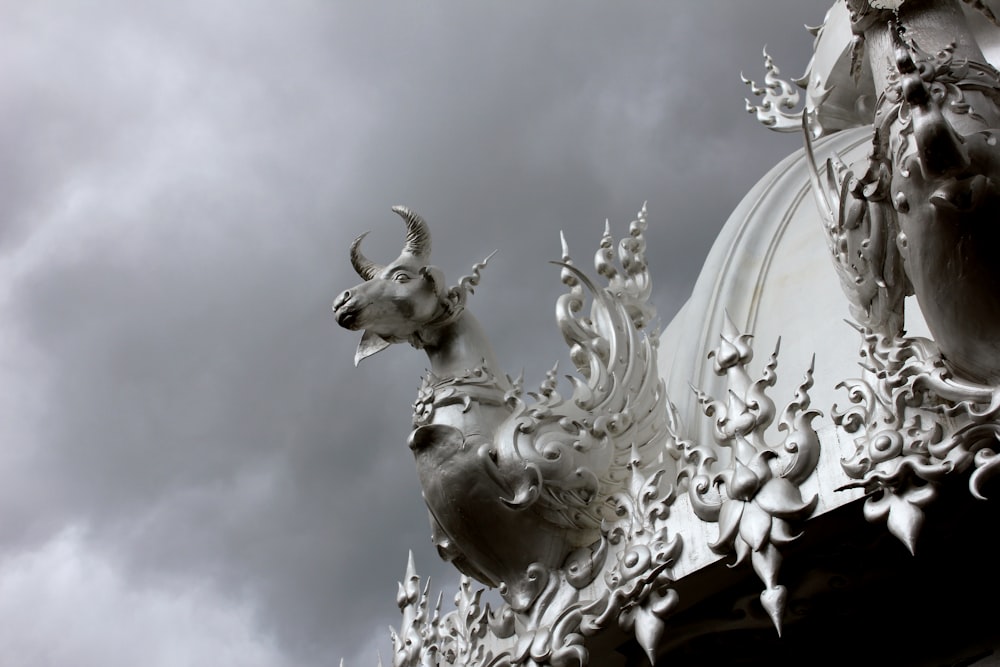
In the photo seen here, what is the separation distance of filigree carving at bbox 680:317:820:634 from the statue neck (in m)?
1.92

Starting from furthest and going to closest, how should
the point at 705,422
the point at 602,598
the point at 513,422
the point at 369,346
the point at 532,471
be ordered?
the point at 705,422 → the point at 369,346 → the point at 513,422 → the point at 532,471 → the point at 602,598

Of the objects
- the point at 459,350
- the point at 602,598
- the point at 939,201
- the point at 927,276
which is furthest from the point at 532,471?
the point at 939,201

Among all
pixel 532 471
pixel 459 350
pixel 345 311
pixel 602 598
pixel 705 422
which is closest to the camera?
pixel 602 598

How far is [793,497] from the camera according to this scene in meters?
5.95

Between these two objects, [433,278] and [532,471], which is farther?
[433,278]

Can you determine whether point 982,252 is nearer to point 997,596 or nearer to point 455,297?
point 997,596

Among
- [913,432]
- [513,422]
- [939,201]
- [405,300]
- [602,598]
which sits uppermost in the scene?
[405,300]

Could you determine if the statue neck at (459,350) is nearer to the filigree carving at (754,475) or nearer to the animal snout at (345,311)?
the animal snout at (345,311)

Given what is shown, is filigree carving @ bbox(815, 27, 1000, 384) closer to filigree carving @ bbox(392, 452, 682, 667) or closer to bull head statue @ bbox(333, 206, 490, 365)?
filigree carving @ bbox(392, 452, 682, 667)

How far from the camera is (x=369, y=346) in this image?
8.45m

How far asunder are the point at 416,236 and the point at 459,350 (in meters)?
0.86

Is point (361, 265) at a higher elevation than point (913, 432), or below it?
higher

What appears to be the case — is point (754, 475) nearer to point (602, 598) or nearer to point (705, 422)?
point (602, 598)

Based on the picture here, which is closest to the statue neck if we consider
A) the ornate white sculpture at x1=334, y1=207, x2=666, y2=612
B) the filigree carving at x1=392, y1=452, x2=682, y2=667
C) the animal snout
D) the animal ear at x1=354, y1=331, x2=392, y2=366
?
the ornate white sculpture at x1=334, y1=207, x2=666, y2=612
